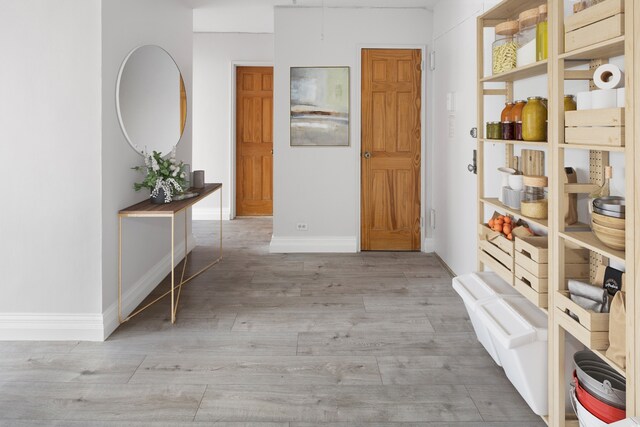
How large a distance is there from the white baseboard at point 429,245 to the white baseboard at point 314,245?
712mm

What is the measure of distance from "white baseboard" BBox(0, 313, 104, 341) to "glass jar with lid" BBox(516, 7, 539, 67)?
8.53 ft

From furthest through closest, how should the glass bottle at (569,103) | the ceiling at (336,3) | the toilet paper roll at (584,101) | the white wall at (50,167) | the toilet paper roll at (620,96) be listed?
the ceiling at (336,3), the white wall at (50,167), the glass bottle at (569,103), the toilet paper roll at (584,101), the toilet paper roll at (620,96)

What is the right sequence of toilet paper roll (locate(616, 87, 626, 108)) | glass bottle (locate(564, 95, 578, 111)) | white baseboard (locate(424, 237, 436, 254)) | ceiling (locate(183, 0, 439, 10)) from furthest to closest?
white baseboard (locate(424, 237, 436, 254))
ceiling (locate(183, 0, 439, 10))
glass bottle (locate(564, 95, 578, 111))
toilet paper roll (locate(616, 87, 626, 108))

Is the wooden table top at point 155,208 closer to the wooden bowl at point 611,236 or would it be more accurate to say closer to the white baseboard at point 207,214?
the wooden bowl at point 611,236

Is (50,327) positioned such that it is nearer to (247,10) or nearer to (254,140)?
(247,10)

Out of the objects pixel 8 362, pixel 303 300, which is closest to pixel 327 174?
pixel 303 300

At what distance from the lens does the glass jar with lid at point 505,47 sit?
251 centimetres

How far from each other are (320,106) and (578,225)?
352 cm

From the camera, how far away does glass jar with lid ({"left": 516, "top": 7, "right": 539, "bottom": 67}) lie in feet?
7.57

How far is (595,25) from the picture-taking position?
1669 mm

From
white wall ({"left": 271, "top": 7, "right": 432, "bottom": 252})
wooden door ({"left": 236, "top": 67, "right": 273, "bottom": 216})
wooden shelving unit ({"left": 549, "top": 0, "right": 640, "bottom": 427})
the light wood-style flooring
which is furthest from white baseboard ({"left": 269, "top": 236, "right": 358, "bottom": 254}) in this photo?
wooden shelving unit ({"left": 549, "top": 0, "right": 640, "bottom": 427})

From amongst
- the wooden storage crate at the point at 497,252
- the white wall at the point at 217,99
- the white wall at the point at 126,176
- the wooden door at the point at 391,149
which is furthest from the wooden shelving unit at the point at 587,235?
the white wall at the point at 217,99

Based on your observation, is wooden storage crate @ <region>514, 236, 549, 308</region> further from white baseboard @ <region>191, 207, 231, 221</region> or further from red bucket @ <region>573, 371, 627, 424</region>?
white baseboard @ <region>191, 207, 231, 221</region>

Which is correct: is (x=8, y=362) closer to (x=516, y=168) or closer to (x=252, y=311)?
(x=252, y=311)
